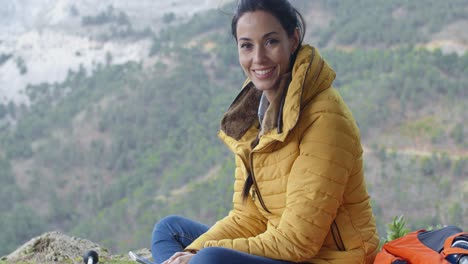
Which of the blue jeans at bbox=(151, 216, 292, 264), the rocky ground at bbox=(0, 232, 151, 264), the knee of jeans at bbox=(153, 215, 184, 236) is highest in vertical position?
the knee of jeans at bbox=(153, 215, 184, 236)

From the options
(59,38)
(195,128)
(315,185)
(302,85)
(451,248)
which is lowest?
(195,128)

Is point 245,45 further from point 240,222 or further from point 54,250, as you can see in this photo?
point 54,250

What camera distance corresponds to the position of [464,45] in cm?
1469

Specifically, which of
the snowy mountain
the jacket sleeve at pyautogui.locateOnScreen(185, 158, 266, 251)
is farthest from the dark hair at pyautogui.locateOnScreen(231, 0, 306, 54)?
the snowy mountain

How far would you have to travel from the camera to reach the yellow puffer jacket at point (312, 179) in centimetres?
153

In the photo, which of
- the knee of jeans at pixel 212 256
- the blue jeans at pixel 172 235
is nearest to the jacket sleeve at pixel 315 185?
the knee of jeans at pixel 212 256

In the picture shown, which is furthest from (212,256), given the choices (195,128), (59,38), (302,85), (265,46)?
(59,38)

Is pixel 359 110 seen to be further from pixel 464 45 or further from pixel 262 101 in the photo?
pixel 262 101

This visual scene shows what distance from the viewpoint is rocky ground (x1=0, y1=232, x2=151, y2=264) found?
275cm

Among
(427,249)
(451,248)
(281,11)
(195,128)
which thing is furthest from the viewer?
(195,128)

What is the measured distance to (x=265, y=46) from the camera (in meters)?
1.70

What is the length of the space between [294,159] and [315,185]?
122mm

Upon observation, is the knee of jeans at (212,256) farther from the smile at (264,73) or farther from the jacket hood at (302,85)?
the smile at (264,73)

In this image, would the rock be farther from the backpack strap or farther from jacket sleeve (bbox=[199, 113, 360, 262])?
the backpack strap
